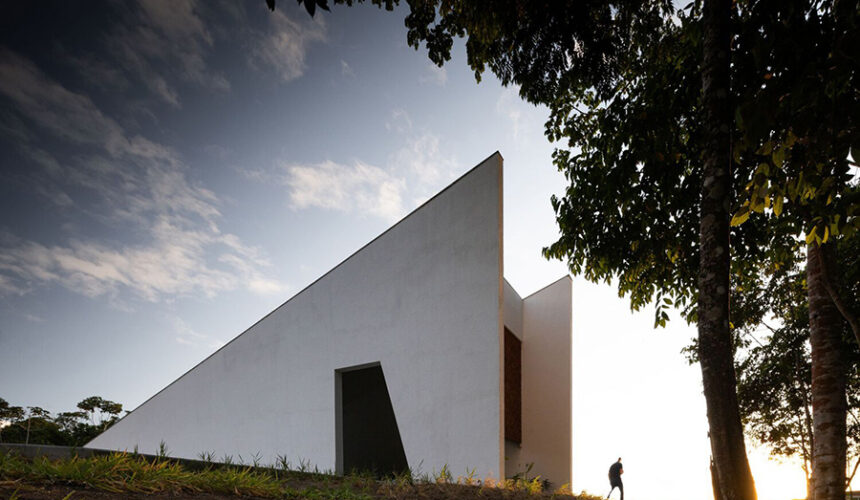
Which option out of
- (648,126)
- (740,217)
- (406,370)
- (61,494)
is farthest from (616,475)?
(61,494)

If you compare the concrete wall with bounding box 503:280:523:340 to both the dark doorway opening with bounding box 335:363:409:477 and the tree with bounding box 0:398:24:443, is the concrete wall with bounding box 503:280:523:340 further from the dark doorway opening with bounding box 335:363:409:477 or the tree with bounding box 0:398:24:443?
the tree with bounding box 0:398:24:443

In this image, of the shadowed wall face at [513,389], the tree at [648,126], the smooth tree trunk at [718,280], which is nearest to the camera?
the smooth tree trunk at [718,280]

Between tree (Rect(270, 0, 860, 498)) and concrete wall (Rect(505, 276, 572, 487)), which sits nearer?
tree (Rect(270, 0, 860, 498))

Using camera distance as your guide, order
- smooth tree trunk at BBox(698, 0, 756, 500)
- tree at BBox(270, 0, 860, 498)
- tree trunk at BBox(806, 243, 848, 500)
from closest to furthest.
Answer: smooth tree trunk at BBox(698, 0, 756, 500), tree at BBox(270, 0, 860, 498), tree trunk at BBox(806, 243, 848, 500)

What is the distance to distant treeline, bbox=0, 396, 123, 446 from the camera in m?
32.0

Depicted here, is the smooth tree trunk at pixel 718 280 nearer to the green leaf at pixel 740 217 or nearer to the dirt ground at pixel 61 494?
the green leaf at pixel 740 217

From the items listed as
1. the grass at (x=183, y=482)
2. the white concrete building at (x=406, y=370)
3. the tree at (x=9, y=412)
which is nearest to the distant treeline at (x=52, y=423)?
the tree at (x=9, y=412)

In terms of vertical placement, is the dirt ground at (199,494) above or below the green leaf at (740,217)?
below

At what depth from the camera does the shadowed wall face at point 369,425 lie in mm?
16375

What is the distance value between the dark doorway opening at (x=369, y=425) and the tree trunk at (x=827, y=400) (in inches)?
475

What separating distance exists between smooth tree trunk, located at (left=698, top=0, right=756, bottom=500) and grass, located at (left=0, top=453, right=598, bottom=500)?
7.71 feet

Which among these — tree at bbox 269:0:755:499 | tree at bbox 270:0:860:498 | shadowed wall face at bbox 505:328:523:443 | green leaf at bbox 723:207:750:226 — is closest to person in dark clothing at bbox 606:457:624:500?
shadowed wall face at bbox 505:328:523:443

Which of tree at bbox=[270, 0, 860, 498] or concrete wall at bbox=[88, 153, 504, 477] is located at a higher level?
tree at bbox=[270, 0, 860, 498]

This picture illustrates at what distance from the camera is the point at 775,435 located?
14602mm
